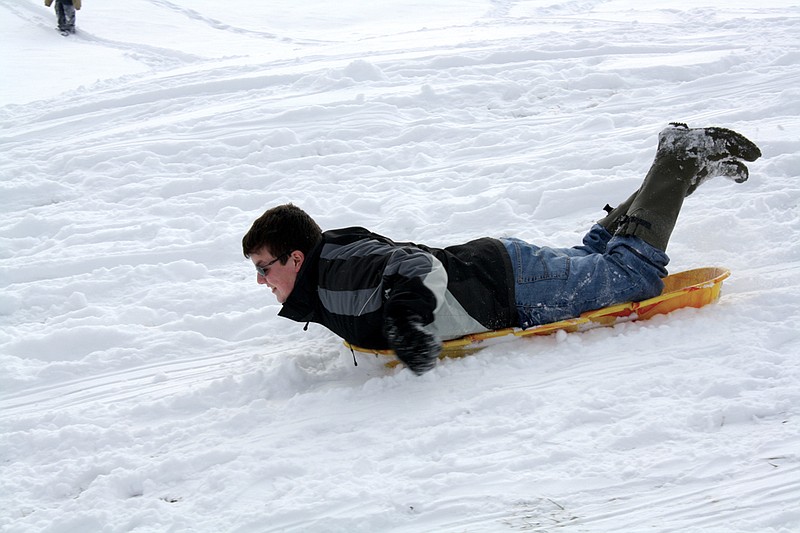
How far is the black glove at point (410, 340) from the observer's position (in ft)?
8.45

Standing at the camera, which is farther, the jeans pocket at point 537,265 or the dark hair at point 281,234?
the jeans pocket at point 537,265

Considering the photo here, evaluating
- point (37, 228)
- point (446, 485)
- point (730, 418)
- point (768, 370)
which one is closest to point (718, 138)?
point (768, 370)

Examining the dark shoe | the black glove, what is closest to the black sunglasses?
the black glove

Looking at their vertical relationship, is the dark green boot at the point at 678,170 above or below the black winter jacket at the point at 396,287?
above

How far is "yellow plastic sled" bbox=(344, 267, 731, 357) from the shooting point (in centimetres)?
293

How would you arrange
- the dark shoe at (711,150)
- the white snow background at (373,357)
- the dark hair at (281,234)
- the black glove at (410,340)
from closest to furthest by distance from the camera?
the white snow background at (373,357)
the black glove at (410,340)
the dark hair at (281,234)
the dark shoe at (711,150)

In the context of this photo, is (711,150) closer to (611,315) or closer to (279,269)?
(611,315)

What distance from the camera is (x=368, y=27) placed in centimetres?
1180

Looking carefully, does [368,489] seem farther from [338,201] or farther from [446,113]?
[446,113]

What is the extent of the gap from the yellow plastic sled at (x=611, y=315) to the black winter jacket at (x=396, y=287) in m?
0.04

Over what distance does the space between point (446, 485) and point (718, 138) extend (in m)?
2.07

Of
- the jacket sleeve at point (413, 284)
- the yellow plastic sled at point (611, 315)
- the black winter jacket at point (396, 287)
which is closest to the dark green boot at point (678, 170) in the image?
the yellow plastic sled at point (611, 315)

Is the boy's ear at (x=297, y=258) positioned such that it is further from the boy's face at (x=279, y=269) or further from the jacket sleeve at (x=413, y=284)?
the jacket sleeve at (x=413, y=284)

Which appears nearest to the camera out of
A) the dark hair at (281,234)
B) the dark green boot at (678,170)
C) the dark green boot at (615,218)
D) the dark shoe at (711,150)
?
the dark hair at (281,234)
